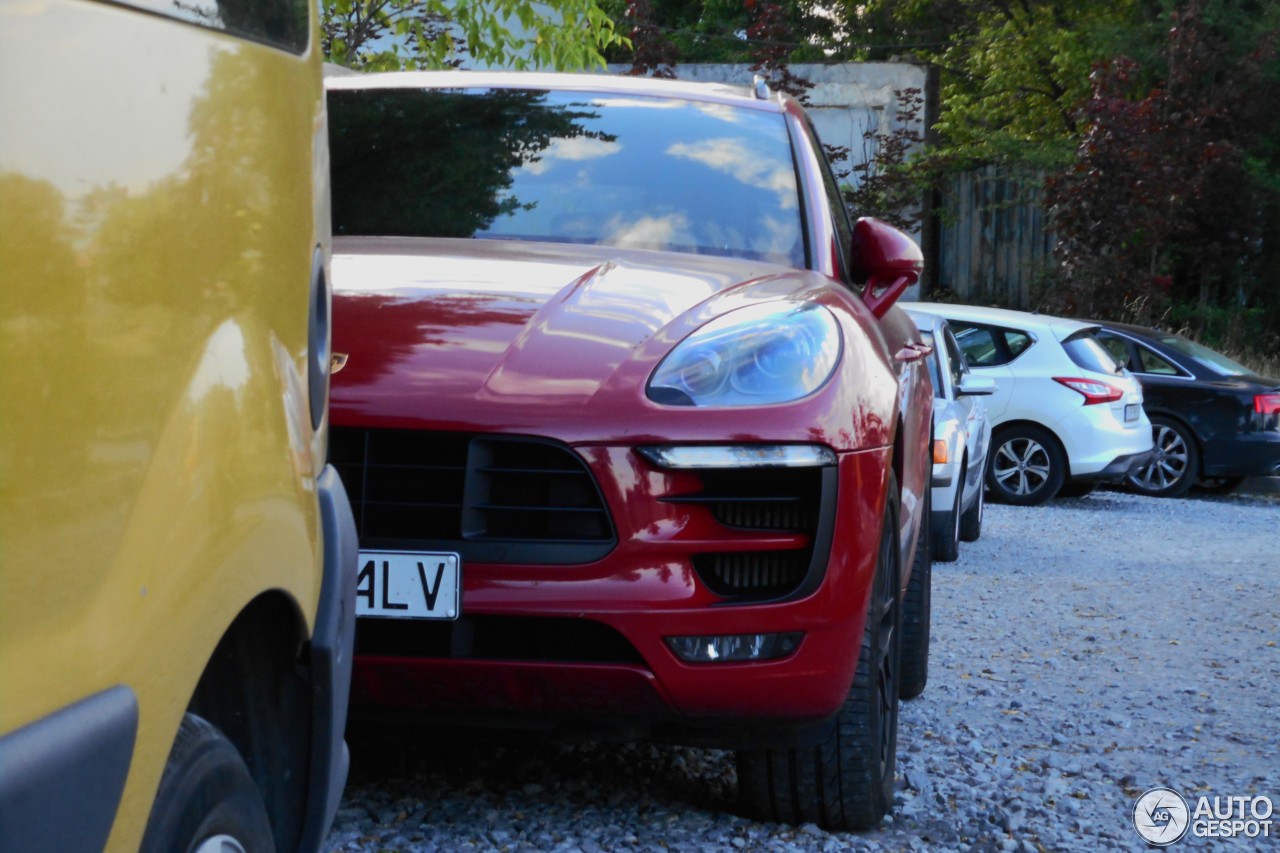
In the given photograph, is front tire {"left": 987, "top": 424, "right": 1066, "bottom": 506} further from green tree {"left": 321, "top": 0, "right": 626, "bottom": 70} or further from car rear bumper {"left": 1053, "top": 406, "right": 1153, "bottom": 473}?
green tree {"left": 321, "top": 0, "right": 626, "bottom": 70}

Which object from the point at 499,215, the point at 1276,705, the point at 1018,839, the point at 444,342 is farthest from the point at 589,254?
the point at 1276,705

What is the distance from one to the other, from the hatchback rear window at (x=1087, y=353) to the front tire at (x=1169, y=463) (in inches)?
63.3

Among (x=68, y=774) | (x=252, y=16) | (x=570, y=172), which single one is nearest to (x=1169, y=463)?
(x=570, y=172)

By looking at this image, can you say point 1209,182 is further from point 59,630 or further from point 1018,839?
point 59,630

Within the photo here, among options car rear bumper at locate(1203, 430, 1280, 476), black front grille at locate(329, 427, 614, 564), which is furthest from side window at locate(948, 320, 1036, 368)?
black front grille at locate(329, 427, 614, 564)

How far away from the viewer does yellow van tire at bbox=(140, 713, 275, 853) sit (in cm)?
155

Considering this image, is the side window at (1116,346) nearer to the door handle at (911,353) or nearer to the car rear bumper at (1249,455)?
the car rear bumper at (1249,455)

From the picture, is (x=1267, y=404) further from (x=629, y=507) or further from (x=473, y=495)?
(x=473, y=495)

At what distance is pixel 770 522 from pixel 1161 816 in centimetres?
160

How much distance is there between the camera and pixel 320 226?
7.06 ft

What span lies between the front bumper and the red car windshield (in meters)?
1.13

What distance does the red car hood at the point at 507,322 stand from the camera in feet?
10.1

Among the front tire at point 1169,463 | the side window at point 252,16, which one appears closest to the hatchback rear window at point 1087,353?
the front tire at point 1169,463

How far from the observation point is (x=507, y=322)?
3.29m
